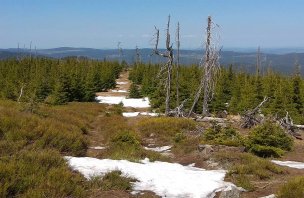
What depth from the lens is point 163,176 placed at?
983 centimetres

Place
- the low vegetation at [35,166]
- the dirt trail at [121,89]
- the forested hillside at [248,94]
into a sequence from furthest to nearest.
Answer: the dirt trail at [121,89]
the forested hillside at [248,94]
the low vegetation at [35,166]

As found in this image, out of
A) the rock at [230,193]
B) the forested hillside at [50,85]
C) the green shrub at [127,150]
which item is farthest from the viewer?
the forested hillside at [50,85]

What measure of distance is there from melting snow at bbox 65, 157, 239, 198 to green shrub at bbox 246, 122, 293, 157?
474 centimetres

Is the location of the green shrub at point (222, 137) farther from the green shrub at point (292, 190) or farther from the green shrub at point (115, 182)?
the green shrub at point (115, 182)

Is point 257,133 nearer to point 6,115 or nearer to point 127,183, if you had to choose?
point 127,183

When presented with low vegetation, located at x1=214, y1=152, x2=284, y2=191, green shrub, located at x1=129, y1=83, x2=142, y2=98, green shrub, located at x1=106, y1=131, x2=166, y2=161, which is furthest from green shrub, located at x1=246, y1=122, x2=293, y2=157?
green shrub, located at x1=129, y1=83, x2=142, y2=98

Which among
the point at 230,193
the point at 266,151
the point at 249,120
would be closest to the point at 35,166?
the point at 230,193

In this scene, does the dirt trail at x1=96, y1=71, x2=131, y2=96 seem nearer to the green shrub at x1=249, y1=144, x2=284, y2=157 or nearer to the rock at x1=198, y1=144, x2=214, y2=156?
the green shrub at x1=249, y1=144, x2=284, y2=157

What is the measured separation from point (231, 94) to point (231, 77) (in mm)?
2968

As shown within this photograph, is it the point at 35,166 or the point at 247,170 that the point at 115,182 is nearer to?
the point at 35,166

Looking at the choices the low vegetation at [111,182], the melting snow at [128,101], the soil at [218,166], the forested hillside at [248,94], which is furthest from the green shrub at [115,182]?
the melting snow at [128,101]

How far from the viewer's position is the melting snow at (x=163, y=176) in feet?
28.9

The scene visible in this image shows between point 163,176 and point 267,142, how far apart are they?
7.47m

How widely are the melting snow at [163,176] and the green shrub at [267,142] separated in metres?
4.74
